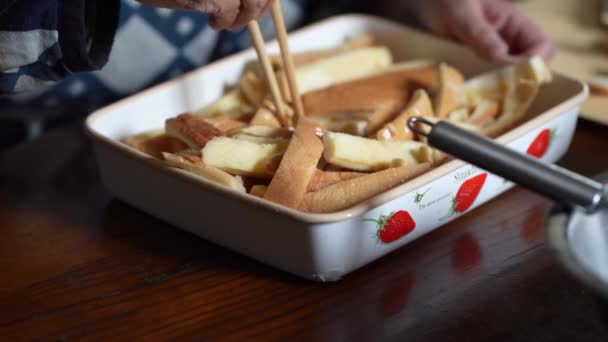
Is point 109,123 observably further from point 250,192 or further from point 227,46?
point 227,46

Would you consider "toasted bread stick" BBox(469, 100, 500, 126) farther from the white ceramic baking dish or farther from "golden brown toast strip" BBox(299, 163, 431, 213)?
"golden brown toast strip" BBox(299, 163, 431, 213)

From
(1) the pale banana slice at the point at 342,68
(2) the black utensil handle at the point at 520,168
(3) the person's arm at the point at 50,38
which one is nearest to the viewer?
(2) the black utensil handle at the point at 520,168

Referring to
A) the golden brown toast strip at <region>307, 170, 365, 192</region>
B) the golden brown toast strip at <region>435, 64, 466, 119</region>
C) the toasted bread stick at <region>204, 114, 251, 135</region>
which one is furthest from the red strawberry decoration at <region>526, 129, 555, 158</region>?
the toasted bread stick at <region>204, 114, 251, 135</region>

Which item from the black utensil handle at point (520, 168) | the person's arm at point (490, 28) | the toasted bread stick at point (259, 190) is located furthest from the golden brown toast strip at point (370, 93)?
the black utensil handle at point (520, 168)

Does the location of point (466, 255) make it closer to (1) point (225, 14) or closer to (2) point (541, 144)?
(2) point (541, 144)

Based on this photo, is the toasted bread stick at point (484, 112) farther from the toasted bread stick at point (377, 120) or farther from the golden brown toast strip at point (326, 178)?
the golden brown toast strip at point (326, 178)
